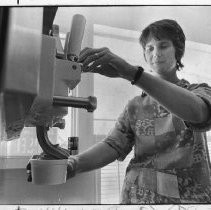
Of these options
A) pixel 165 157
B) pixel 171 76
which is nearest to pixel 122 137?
pixel 165 157

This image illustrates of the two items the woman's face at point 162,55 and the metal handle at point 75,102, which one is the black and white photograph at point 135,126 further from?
the metal handle at point 75,102

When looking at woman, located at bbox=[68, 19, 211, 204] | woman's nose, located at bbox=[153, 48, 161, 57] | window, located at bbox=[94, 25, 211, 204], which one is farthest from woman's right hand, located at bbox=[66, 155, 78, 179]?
woman's nose, located at bbox=[153, 48, 161, 57]

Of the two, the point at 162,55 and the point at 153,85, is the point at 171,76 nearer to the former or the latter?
the point at 162,55

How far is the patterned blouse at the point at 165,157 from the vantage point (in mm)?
814

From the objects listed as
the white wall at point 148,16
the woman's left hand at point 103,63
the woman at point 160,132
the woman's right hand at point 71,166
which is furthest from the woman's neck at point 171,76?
the woman's right hand at point 71,166

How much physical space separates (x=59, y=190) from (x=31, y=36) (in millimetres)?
731

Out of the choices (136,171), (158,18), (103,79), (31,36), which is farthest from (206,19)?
(31,36)

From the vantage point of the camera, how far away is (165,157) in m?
0.84

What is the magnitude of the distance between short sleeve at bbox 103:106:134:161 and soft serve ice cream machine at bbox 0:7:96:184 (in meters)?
0.42

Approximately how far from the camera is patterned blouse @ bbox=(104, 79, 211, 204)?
0.81 m

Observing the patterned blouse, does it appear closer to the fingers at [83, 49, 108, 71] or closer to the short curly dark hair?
the short curly dark hair

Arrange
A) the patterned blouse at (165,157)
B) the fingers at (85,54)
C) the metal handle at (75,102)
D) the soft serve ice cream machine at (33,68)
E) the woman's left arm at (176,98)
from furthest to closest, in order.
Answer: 1. the patterned blouse at (165,157)
2. the woman's left arm at (176,98)
3. the fingers at (85,54)
4. the metal handle at (75,102)
5. the soft serve ice cream machine at (33,68)

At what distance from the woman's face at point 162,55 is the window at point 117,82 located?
0.14 ft

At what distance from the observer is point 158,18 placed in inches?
37.0
